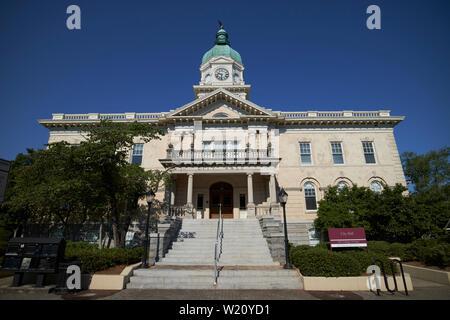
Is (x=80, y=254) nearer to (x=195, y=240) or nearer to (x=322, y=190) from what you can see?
(x=195, y=240)

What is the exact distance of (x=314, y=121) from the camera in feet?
75.2

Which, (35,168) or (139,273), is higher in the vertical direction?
(35,168)

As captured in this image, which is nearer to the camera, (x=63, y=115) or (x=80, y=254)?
(x=80, y=254)

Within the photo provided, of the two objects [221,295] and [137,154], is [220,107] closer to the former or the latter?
[137,154]

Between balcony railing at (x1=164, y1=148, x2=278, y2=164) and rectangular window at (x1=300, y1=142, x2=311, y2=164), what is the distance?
4288 millimetres

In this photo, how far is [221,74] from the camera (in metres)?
30.8

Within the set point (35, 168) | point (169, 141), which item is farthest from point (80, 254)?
point (169, 141)

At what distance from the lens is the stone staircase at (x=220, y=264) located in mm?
8938

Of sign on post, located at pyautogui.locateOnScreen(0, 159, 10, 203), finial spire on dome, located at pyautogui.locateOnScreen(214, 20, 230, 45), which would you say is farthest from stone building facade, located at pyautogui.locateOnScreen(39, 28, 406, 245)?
finial spire on dome, located at pyautogui.locateOnScreen(214, 20, 230, 45)

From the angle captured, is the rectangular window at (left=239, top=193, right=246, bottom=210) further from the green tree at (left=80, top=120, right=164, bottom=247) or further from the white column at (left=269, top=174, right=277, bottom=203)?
the green tree at (left=80, top=120, right=164, bottom=247)

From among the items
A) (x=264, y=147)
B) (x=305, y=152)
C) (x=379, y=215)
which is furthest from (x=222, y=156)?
(x=379, y=215)

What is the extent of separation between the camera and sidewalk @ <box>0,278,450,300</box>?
750 centimetres
